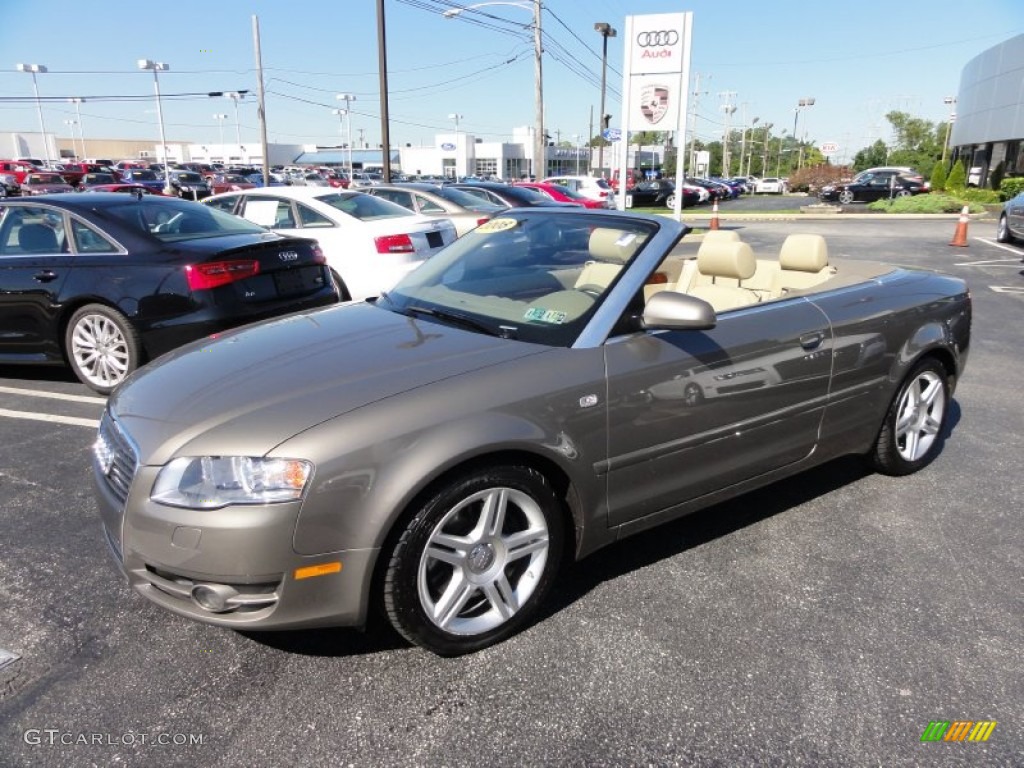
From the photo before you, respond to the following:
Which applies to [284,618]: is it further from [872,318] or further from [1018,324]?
[1018,324]

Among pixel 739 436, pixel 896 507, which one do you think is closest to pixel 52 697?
pixel 739 436

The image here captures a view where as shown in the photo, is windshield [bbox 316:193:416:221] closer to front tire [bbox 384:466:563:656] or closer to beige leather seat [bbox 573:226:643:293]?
beige leather seat [bbox 573:226:643:293]

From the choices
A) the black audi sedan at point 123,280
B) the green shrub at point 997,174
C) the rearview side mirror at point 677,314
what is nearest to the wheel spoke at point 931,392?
the rearview side mirror at point 677,314

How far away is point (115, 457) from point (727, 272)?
118 inches

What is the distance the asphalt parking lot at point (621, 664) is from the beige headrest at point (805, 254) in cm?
140

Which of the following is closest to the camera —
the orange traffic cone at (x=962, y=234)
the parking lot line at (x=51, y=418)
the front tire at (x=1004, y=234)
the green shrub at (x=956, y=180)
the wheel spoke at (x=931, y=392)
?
the wheel spoke at (x=931, y=392)

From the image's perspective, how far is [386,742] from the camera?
2.18m

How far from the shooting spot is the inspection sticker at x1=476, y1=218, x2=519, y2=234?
12.3ft

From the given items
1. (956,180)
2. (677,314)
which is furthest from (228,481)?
(956,180)

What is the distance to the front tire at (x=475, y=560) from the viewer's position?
7.75 feet

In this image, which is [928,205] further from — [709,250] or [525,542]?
[525,542]

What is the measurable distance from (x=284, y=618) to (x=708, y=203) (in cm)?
4196
